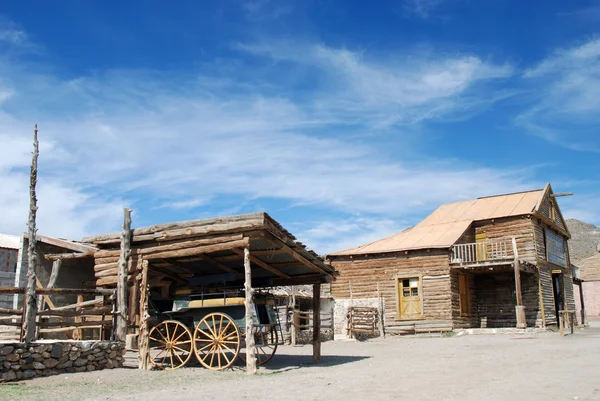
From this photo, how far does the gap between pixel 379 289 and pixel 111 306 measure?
16662 millimetres

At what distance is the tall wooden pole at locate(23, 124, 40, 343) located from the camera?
10898 mm

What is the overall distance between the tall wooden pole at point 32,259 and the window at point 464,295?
1999 centimetres

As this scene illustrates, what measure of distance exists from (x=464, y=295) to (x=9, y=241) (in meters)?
19.6

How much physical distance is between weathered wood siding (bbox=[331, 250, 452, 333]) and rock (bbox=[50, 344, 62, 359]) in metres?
17.2

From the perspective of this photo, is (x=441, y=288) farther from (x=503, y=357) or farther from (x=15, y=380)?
(x=15, y=380)

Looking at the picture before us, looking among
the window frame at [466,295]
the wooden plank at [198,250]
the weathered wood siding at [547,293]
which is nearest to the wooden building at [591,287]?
the weathered wood siding at [547,293]

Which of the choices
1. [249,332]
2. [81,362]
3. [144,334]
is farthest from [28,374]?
[249,332]

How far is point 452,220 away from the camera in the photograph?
3058 centimetres

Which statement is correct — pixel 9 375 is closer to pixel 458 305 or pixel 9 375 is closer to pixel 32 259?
pixel 32 259

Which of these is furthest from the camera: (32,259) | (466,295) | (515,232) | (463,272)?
(515,232)

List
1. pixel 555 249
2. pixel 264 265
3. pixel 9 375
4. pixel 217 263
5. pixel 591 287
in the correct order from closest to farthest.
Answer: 1. pixel 9 375
2. pixel 264 265
3. pixel 217 263
4. pixel 555 249
5. pixel 591 287

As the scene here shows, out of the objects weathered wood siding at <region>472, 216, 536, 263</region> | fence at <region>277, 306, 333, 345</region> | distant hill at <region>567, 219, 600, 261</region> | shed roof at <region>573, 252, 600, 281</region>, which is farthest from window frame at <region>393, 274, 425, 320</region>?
distant hill at <region>567, 219, 600, 261</region>

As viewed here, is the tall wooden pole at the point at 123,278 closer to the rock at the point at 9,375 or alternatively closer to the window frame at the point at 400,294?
the rock at the point at 9,375

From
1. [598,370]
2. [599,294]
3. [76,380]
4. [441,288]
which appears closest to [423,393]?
[598,370]
